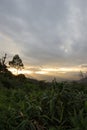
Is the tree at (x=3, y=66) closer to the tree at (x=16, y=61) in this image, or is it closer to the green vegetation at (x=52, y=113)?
the tree at (x=16, y=61)

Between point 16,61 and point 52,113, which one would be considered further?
point 16,61

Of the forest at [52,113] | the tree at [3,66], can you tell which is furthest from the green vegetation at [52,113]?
the tree at [3,66]

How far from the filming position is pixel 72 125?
5.78 metres

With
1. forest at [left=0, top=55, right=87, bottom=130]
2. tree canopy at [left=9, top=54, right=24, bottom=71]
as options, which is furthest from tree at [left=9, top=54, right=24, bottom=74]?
forest at [left=0, top=55, right=87, bottom=130]

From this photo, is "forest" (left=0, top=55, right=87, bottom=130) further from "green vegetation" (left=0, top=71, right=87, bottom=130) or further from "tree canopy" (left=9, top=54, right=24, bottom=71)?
"tree canopy" (left=9, top=54, right=24, bottom=71)

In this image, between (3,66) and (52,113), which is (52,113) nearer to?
(52,113)

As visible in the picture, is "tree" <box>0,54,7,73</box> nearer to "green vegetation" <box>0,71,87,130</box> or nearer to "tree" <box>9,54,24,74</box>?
"tree" <box>9,54,24,74</box>

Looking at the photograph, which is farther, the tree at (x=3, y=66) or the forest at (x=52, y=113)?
the tree at (x=3, y=66)

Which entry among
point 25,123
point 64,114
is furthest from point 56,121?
point 25,123

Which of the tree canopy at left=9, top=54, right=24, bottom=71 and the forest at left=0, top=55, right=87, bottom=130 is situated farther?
the tree canopy at left=9, top=54, right=24, bottom=71

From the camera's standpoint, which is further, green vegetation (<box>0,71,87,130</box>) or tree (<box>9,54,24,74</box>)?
tree (<box>9,54,24,74</box>)

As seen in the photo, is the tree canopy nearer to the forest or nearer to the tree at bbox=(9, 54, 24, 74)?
the tree at bbox=(9, 54, 24, 74)

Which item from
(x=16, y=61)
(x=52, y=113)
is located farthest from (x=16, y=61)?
(x=52, y=113)

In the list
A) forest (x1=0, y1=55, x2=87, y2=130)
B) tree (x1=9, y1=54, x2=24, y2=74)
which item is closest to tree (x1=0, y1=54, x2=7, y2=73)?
tree (x1=9, y1=54, x2=24, y2=74)
